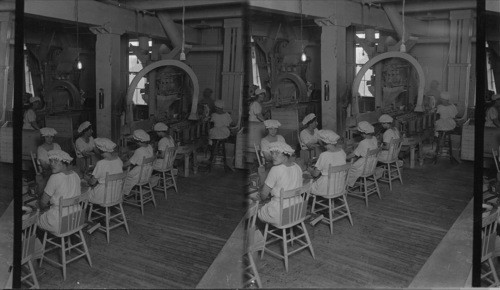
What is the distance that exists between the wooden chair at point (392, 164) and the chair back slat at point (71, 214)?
1892 millimetres

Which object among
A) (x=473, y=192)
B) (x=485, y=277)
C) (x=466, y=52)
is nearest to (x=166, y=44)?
(x=466, y=52)

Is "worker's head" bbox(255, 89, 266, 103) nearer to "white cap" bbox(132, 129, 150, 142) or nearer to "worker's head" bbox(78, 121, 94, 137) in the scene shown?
"white cap" bbox(132, 129, 150, 142)

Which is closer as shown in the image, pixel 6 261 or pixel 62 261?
pixel 62 261

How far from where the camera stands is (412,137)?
3.00 meters

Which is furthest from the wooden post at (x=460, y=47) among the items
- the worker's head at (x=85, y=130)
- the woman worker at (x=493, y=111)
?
the worker's head at (x=85, y=130)

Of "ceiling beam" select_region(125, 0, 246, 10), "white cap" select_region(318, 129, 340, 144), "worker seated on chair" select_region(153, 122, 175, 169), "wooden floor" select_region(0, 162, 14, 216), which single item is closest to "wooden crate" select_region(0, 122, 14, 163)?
"wooden floor" select_region(0, 162, 14, 216)

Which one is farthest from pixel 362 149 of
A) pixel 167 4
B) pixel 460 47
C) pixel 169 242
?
pixel 167 4

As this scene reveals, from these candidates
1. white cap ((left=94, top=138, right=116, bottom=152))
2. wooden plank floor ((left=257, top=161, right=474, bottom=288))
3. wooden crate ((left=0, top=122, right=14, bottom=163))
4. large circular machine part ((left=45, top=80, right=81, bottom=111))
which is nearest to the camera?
wooden plank floor ((left=257, top=161, right=474, bottom=288))

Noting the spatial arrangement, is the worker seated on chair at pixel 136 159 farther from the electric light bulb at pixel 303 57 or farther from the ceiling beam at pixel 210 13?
the electric light bulb at pixel 303 57

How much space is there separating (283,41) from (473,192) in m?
1.54

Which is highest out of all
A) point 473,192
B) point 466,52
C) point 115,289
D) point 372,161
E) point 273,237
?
point 466,52

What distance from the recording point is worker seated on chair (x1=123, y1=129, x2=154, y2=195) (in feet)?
9.62

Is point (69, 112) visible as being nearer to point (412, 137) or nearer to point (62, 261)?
point (62, 261)

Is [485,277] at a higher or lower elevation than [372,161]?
lower
